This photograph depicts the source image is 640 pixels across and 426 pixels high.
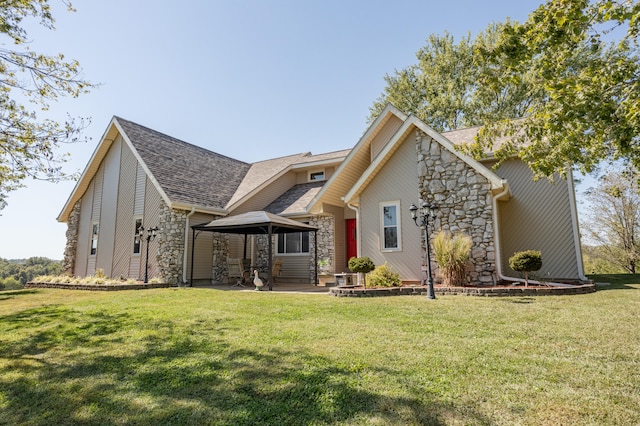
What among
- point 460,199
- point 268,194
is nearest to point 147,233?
point 268,194

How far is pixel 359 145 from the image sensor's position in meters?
12.9

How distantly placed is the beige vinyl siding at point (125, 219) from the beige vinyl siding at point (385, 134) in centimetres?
1064

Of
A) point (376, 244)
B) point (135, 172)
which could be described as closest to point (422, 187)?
point (376, 244)

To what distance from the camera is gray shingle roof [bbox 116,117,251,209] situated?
14.6 m

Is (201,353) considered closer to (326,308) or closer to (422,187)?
(326,308)

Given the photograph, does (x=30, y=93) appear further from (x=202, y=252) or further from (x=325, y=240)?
(x=325, y=240)

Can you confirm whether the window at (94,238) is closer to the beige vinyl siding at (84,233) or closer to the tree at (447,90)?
the beige vinyl siding at (84,233)

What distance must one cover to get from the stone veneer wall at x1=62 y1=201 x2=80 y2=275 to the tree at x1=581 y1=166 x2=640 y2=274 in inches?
1029

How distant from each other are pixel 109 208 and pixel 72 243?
3.38 meters

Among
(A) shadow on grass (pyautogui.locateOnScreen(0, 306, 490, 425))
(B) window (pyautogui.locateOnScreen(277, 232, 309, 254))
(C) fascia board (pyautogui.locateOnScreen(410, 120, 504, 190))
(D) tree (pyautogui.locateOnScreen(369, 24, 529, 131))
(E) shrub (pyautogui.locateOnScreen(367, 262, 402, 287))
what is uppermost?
(D) tree (pyautogui.locateOnScreen(369, 24, 529, 131))

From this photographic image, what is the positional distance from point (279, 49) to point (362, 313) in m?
10.6

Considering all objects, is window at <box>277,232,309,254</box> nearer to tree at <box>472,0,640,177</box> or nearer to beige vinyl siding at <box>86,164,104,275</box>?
beige vinyl siding at <box>86,164,104,275</box>

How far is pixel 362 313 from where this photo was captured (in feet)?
21.1

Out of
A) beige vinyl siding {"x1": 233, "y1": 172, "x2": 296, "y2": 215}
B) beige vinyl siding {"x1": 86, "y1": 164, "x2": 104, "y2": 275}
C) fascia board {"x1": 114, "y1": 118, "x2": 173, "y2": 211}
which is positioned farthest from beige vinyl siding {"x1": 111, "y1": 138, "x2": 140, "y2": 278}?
beige vinyl siding {"x1": 233, "y1": 172, "x2": 296, "y2": 215}
